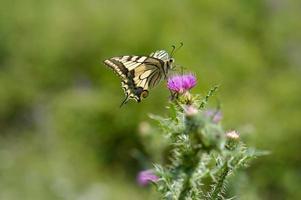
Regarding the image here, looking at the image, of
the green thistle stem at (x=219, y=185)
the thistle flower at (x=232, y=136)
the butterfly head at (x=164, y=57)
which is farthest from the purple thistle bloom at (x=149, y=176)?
the butterfly head at (x=164, y=57)

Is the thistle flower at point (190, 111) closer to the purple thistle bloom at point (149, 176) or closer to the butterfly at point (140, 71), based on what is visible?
the purple thistle bloom at point (149, 176)

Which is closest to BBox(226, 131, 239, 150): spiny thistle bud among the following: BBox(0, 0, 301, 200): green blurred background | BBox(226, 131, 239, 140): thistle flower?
BBox(226, 131, 239, 140): thistle flower

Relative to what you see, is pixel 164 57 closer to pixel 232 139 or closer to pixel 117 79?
pixel 232 139

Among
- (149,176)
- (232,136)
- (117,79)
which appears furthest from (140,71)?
(117,79)

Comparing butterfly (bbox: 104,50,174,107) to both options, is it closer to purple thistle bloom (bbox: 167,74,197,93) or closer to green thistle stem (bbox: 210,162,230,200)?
purple thistle bloom (bbox: 167,74,197,93)

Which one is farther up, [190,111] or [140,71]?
[140,71]

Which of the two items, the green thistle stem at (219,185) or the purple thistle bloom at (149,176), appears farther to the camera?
the purple thistle bloom at (149,176)
